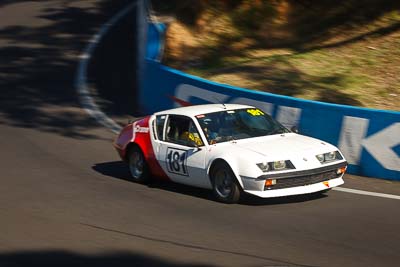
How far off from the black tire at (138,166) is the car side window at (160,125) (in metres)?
0.47

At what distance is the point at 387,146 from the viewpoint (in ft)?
43.9

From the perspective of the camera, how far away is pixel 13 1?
33.8m

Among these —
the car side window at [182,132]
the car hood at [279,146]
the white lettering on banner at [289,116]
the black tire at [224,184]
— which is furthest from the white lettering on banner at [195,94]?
the black tire at [224,184]

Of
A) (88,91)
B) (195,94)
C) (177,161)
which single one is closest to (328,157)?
(177,161)

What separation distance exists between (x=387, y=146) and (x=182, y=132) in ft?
11.1

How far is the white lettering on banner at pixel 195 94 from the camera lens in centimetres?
1605

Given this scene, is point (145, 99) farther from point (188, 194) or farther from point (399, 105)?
point (188, 194)

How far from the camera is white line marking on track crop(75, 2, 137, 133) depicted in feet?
62.5

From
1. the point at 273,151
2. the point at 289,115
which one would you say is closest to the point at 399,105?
the point at 289,115

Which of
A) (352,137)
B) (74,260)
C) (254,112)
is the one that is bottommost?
(74,260)

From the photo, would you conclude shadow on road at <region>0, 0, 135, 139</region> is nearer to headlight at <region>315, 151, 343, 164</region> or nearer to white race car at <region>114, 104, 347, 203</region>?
white race car at <region>114, 104, 347, 203</region>

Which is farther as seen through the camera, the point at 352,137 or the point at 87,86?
the point at 87,86

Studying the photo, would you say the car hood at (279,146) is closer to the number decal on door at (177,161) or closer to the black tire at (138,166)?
the number decal on door at (177,161)

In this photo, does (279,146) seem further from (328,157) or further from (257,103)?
(257,103)
